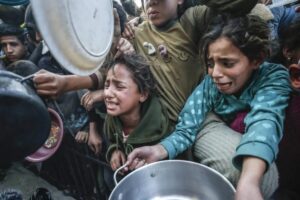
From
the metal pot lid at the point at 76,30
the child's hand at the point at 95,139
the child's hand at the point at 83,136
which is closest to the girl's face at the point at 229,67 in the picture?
the metal pot lid at the point at 76,30

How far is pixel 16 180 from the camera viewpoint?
3318 millimetres

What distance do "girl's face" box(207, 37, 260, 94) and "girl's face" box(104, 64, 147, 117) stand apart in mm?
512

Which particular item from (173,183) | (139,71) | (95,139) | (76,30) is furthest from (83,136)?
(76,30)

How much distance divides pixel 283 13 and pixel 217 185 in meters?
1.30

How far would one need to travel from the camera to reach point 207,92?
59.9 inches

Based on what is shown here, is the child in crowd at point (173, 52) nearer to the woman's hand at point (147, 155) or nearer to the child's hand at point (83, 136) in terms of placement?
the woman's hand at point (147, 155)

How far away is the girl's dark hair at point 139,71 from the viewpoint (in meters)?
1.78

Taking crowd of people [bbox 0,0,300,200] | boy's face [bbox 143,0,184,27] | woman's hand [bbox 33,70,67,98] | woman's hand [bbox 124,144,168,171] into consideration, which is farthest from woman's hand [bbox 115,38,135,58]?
woman's hand [bbox 124,144,168,171]

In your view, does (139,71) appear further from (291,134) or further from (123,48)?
(291,134)

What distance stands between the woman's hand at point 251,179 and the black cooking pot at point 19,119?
841 mm

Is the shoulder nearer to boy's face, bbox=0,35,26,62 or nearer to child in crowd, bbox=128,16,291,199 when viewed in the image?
child in crowd, bbox=128,16,291,199

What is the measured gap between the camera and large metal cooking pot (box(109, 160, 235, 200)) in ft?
4.19

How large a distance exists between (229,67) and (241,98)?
A: 0.14m

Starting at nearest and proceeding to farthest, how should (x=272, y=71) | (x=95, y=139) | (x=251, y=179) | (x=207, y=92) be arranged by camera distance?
(x=251, y=179) → (x=272, y=71) → (x=207, y=92) → (x=95, y=139)
